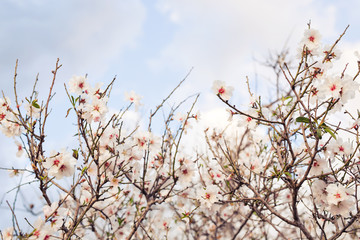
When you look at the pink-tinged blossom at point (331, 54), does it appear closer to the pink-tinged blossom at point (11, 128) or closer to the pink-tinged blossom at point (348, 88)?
the pink-tinged blossom at point (348, 88)

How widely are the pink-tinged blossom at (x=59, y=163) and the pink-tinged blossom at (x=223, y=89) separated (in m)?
1.13

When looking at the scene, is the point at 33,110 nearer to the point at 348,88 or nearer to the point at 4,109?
the point at 4,109

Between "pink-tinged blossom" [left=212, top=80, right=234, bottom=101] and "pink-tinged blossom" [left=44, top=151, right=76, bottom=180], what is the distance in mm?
1128

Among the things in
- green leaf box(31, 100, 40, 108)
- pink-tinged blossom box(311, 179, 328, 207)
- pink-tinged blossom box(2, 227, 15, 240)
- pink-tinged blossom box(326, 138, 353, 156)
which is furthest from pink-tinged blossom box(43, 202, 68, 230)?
pink-tinged blossom box(326, 138, 353, 156)


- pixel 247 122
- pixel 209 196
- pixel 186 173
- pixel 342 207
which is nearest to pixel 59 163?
pixel 186 173

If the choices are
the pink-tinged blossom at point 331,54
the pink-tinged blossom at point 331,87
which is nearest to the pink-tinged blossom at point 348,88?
the pink-tinged blossom at point 331,87

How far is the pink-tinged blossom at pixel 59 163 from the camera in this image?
2154 millimetres

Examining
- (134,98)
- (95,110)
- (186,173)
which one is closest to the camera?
(95,110)

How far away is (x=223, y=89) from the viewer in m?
2.18

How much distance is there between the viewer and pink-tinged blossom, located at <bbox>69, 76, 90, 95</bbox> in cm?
242

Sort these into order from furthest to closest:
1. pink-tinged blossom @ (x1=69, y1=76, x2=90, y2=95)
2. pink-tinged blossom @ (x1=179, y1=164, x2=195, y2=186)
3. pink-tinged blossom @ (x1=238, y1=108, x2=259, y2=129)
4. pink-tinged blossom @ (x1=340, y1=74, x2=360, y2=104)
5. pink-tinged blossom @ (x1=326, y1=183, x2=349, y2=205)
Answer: pink-tinged blossom @ (x1=179, y1=164, x2=195, y2=186) < pink-tinged blossom @ (x1=69, y1=76, x2=90, y2=95) < pink-tinged blossom @ (x1=238, y1=108, x2=259, y2=129) < pink-tinged blossom @ (x1=326, y1=183, x2=349, y2=205) < pink-tinged blossom @ (x1=340, y1=74, x2=360, y2=104)

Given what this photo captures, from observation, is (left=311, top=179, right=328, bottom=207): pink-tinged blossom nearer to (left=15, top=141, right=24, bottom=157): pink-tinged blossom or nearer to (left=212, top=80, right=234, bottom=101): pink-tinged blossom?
(left=212, top=80, right=234, bottom=101): pink-tinged blossom

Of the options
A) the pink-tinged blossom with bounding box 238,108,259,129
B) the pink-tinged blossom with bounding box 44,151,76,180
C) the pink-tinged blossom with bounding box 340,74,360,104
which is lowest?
the pink-tinged blossom with bounding box 340,74,360,104

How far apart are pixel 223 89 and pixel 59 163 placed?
50.4 inches
